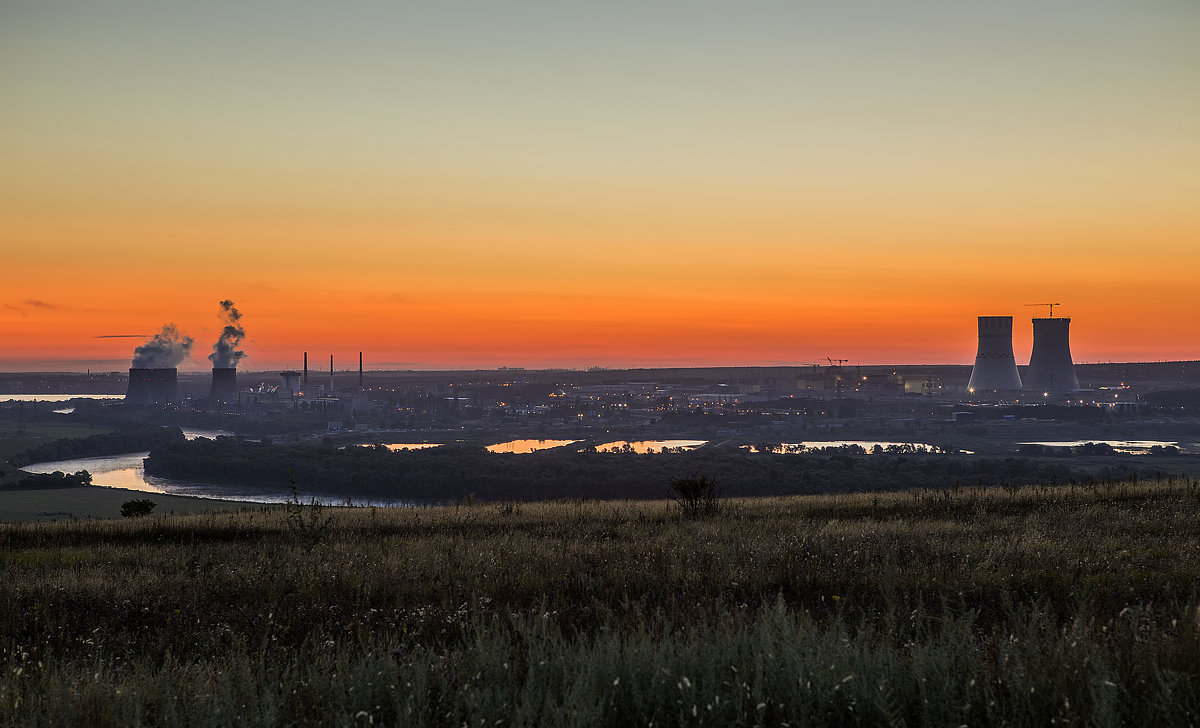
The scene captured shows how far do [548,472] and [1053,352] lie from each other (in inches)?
3509

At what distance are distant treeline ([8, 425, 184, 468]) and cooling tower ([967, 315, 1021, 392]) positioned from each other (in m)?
121

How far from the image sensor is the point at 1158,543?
9.76m

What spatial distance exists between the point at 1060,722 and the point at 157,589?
8387 millimetres

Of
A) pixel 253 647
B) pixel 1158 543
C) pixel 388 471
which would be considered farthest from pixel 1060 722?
pixel 388 471

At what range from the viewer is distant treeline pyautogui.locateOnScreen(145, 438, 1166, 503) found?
66.2 meters

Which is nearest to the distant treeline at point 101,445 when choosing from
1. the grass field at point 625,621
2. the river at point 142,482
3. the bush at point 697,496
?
the river at point 142,482

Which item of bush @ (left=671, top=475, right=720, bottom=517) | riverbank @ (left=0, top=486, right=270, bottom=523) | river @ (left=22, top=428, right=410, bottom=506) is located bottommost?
river @ (left=22, top=428, right=410, bottom=506)

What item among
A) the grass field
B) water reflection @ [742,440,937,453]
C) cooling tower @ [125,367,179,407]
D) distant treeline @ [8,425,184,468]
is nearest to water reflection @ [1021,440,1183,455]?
water reflection @ [742,440,937,453]

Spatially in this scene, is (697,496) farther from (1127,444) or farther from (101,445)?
(101,445)

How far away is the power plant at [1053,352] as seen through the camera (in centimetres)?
12312

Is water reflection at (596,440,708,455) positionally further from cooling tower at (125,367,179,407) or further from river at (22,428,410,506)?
cooling tower at (125,367,179,407)

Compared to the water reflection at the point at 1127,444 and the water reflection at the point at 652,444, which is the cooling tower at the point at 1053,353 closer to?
the water reflection at the point at 1127,444

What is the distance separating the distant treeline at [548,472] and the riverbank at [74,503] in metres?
12.6

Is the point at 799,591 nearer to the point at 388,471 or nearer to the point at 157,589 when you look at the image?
the point at 157,589
